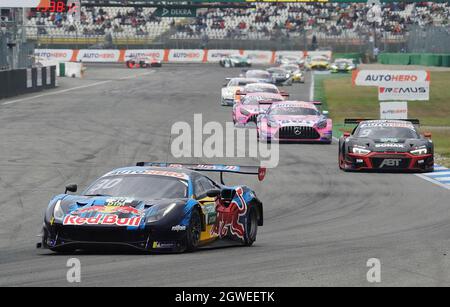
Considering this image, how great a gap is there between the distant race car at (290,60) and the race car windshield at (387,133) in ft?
215

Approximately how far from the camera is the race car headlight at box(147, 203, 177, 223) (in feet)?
38.9

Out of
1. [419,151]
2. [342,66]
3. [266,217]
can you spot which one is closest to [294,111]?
[419,151]

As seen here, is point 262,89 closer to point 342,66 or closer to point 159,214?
point 159,214

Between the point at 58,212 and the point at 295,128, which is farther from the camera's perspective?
the point at 295,128

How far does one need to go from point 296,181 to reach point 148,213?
979 centimetres

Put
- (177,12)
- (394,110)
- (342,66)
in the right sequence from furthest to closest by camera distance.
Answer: (342,66)
(177,12)
(394,110)

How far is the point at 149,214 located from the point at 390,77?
2468 centimetres

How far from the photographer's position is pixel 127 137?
101 ft

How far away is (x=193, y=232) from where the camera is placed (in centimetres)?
1230

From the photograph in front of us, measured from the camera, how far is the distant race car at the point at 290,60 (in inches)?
3667

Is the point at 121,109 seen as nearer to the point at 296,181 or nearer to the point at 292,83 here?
the point at 296,181

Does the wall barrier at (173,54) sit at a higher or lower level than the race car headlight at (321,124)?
lower

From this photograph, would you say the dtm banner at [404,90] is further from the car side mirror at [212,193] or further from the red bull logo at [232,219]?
the car side mirror at [212,193]

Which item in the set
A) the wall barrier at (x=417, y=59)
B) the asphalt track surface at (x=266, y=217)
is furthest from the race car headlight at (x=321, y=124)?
the wall barrier at (x=417, y=59)
